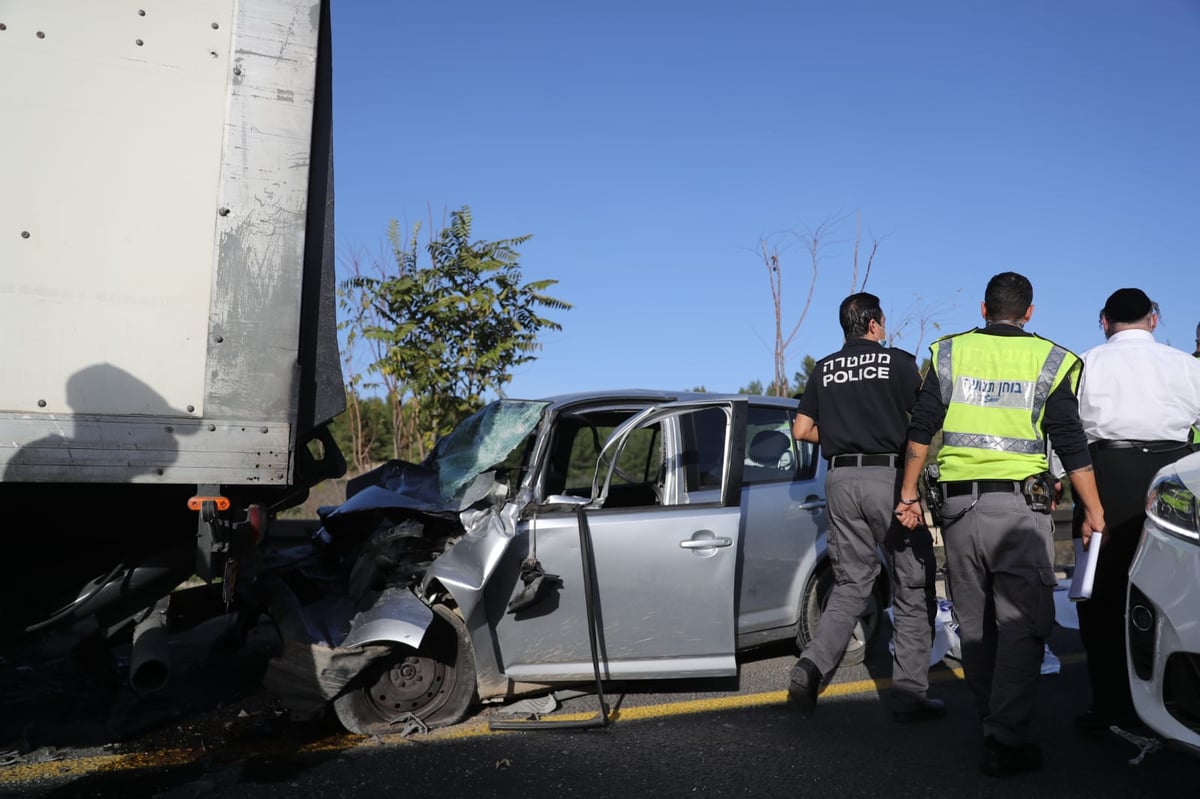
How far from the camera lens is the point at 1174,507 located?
333 centimetres

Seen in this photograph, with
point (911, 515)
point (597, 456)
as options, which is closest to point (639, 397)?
point (597, 456)

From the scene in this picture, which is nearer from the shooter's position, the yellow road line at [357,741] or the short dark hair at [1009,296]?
the yellow road line at [357,741]

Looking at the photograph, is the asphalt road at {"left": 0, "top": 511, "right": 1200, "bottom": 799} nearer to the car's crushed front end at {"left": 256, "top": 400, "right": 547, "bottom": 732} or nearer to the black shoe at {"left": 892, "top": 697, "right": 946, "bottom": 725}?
the black shoe at {"left": 892, "top": 697, "right": 946, "bottom": 725}

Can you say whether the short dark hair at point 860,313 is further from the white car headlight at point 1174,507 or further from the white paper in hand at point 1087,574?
the white car headlight at point 1174,507

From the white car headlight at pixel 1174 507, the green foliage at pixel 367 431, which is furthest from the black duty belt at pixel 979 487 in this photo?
the green foliage at pixel 367 431

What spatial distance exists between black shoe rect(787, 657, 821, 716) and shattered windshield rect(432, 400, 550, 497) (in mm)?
1826

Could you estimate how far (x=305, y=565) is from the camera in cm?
506

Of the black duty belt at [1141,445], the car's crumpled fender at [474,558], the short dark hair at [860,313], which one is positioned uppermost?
the short dark hair at [860,313]

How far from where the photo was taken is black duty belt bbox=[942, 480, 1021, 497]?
4.09 meters

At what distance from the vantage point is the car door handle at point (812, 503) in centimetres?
550

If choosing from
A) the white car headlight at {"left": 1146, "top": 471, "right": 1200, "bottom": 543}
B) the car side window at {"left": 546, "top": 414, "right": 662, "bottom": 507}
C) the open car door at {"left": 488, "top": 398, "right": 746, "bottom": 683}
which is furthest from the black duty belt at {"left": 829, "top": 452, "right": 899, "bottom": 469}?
the white car headlight at {"left": 1146, "top": 471, "right": 1200, "bottom": 543}

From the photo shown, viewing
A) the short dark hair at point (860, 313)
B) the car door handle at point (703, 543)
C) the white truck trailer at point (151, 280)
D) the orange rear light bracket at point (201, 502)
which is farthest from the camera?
the short dark hair at point (860, 313)

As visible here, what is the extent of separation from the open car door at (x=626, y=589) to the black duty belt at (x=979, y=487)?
1093mm

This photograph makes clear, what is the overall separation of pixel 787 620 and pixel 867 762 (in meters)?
1.31
